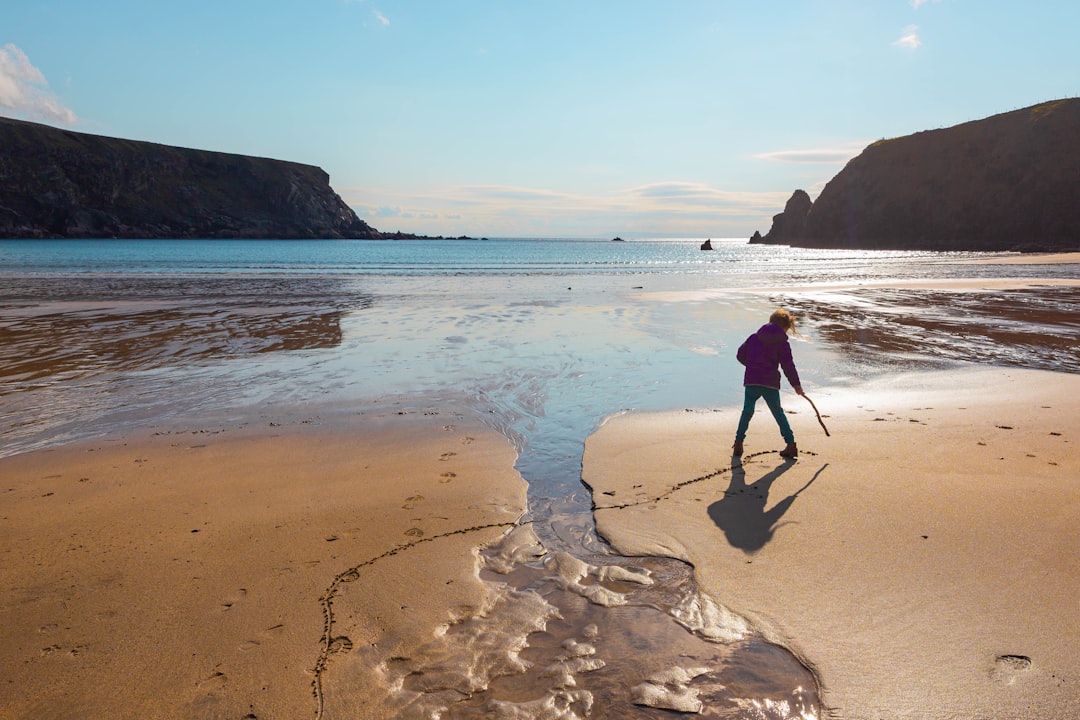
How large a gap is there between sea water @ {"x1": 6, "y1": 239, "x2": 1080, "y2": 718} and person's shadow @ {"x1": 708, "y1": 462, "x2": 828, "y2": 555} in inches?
28.8

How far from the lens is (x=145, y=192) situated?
14888 cm

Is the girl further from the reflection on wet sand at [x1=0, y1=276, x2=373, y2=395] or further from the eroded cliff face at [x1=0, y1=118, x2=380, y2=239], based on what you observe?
the eroded cliff face at [x1=0, y1=118, x2=380, y2=239]

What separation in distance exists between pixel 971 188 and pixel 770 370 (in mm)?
91325

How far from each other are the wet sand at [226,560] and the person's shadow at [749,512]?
1846 millimetres

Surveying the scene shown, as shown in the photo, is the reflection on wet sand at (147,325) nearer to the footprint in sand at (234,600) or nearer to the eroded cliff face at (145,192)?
the footprint in sand at (234,600)

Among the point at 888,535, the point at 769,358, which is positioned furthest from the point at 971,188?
the point at 888,535

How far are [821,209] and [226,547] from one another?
367 ft

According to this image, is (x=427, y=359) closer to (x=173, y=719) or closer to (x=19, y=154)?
(x=173, y=719)

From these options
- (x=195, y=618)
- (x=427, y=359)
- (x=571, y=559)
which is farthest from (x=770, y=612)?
(x=427, y=359)

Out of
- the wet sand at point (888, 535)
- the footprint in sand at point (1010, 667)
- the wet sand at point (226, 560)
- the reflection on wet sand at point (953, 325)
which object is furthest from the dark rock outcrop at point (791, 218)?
the footprint in sand at point (1010, 667)

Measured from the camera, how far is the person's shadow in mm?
4746

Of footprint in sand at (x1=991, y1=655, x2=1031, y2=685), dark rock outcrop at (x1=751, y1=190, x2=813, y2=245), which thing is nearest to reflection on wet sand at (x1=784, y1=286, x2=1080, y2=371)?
footprint in sand at (x1=991, y1=655, x2=1031, y2=685)

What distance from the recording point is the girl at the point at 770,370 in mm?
6594

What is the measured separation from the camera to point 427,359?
40.3 ft
